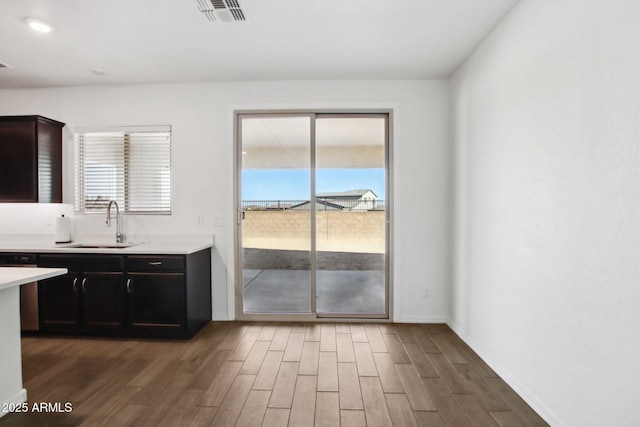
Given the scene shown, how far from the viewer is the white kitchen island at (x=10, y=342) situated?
1937mm

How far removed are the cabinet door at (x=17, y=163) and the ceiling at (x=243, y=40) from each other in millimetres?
573

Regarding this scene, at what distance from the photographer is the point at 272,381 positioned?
7.75ft

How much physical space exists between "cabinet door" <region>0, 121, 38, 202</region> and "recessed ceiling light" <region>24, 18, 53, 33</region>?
1.30 metres

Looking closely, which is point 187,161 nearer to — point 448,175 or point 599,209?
point 448,175

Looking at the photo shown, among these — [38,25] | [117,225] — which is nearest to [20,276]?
[117,225]

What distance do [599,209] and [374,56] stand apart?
2.23 meters

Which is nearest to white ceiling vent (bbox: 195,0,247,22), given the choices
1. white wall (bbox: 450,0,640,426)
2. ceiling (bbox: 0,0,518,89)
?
ceiling (bbox: 0,0,518,89)

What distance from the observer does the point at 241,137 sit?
3672 millimetres

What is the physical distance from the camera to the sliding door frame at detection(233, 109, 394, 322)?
3604 millimetres

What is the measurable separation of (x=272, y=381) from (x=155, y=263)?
163 centimetres

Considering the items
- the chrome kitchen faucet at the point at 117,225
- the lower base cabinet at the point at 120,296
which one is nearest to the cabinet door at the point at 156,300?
the lower base cabinet at the point at 120,296

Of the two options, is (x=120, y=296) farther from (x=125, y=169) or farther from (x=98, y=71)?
(x=98, y=71)

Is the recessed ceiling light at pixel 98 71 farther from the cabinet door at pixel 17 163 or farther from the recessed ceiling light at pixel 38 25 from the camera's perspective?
the cabinet door at pixel 17 163

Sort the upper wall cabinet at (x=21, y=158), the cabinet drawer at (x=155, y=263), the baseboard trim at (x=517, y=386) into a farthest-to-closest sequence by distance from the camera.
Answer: the upper wall cabinet at (x=21, y=158)
the cabinet drawer at (x=155, y=263)
the baseboard trim at (x=517, y=386)
